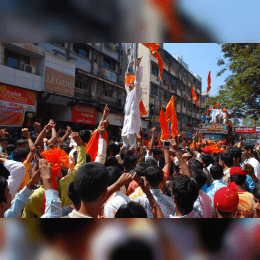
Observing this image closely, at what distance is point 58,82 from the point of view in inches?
503

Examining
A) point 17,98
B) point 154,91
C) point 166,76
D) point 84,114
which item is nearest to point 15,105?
point 17,98

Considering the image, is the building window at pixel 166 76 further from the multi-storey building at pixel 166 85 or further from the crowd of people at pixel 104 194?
the crowd of people at pixel 104 194

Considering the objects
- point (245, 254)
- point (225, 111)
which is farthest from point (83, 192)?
point (225, 111)

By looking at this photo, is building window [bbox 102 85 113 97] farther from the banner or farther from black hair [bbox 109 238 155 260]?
black hair [bbox 109 238 155 260]

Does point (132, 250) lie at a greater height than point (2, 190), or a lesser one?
lesser

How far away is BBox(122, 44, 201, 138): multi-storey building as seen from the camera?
2358 centimetres

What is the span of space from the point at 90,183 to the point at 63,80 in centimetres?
1269

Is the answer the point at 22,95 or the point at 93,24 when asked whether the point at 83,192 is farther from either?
the point at 22,95

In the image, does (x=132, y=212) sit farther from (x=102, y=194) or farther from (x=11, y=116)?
(x=11, y=116)

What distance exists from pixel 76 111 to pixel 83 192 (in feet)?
43.9

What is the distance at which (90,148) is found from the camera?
3.38 m

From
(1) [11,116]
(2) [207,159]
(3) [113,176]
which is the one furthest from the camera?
(1) [11,116]

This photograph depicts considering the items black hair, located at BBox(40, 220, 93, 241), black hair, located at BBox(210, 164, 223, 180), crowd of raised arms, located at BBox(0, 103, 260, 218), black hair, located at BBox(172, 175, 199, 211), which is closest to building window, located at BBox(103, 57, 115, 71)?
crowd of raised arms, located at BBox(0, 103, 260, 218)

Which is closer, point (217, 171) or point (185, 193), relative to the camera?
point (185, 193)
